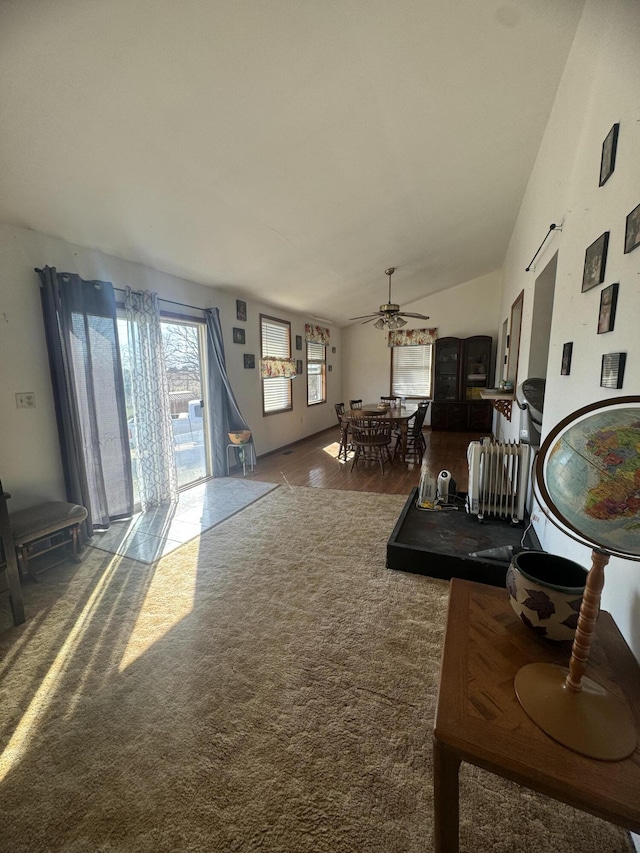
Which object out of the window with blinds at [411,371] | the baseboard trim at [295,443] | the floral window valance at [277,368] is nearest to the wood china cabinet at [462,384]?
the window with blinds at [411,371]

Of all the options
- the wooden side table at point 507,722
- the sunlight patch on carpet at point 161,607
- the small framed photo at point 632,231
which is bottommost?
the sunlight patch on carpet at point 161,607

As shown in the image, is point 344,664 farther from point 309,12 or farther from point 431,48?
point 431,48

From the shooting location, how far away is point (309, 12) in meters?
1.50

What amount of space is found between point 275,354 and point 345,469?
2306mm

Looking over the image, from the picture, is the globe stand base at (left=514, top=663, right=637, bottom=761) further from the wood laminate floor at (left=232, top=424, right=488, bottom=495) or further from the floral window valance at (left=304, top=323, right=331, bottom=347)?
the floral window valance at (left=304, top=323, right=331, bottom=347)

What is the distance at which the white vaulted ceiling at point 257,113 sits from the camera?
1.48 metres

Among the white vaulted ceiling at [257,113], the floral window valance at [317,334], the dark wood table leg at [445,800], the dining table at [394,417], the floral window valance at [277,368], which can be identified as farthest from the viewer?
the floral window valance at [317,334]

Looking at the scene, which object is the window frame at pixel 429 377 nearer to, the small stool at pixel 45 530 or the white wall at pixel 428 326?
the white wall at pixel 428 326

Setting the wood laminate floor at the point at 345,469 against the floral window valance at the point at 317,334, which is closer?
the wood laminate floor at the point at 345,469

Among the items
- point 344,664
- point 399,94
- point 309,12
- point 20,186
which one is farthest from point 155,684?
point 399,94

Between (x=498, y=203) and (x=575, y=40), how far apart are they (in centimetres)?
207

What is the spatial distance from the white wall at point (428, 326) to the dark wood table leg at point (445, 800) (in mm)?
7218

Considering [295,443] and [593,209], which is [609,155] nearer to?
[593,209]

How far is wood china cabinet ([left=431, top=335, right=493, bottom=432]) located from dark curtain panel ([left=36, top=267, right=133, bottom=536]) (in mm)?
6004
